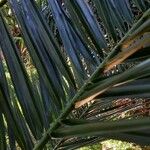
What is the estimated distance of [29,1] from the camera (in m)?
0.72

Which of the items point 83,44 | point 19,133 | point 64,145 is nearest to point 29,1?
point 83,44

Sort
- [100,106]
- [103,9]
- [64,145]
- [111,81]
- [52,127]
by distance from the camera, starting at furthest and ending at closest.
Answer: [100,106] < [64,145] < [103,9] < [52,127] < [111,81]

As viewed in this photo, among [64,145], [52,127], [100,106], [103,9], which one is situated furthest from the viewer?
[100,106]

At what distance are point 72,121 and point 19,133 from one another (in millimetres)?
143

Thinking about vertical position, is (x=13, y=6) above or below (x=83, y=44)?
above

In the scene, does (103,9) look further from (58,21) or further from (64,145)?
(64,145)

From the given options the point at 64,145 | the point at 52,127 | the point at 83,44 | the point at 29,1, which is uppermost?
the point at 29,1

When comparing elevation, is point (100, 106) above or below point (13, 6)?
below

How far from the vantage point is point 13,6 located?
71 centimetres

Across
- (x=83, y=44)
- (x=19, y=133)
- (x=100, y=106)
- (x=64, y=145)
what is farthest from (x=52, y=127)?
(x=100, y=106)

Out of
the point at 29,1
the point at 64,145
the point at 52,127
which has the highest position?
the point at 29,1

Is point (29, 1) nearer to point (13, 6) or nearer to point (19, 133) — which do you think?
point (13, 6)

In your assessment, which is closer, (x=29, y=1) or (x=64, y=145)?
(x=29, y=1)

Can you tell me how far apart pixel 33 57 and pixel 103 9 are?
186 mm
